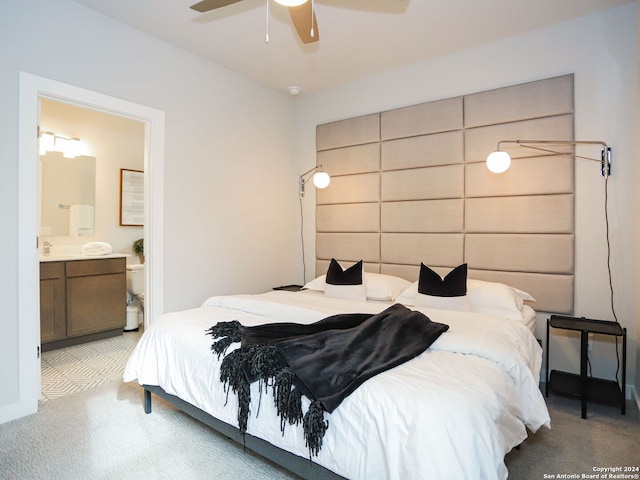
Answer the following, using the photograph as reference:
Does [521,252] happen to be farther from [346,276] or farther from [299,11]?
[299,11]

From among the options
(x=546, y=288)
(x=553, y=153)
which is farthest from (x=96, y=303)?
(x=553, y=153)

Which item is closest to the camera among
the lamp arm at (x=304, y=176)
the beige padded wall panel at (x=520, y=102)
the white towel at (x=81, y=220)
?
the beige padded wall panel at (x=520, y=102)

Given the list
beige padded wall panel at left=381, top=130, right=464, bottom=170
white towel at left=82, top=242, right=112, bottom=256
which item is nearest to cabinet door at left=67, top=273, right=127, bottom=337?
white towel at left=82, top=242, right=112, bottom=256

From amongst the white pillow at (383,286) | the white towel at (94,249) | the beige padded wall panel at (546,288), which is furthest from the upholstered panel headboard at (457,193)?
the white towel at (94,249)

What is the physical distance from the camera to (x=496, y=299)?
2.67 metres

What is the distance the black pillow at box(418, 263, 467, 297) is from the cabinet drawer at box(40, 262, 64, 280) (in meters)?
3.52

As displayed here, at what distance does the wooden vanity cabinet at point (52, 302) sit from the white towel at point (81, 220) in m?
0.77

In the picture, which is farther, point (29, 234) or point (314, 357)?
point (29, 234)

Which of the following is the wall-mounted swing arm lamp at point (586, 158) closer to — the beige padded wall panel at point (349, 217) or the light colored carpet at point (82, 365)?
the beige padded wall panel at point (349, 217)

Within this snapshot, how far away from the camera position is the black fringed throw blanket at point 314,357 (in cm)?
145

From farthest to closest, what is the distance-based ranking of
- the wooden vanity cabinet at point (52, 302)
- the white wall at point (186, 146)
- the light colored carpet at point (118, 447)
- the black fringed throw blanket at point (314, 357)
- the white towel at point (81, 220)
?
the white towel at point (81, 220), the wooden vanity cabinet at point (52, 302), the white wall at point (186, 146), the light colored carpet at point (118, 447), the black fringed throw blanket at point (314, 357)

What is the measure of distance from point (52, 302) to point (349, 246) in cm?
306

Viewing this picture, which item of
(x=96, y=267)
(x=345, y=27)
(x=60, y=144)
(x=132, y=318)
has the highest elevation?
(x=345, y=27)

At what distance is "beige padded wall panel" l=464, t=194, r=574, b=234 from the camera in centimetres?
281
